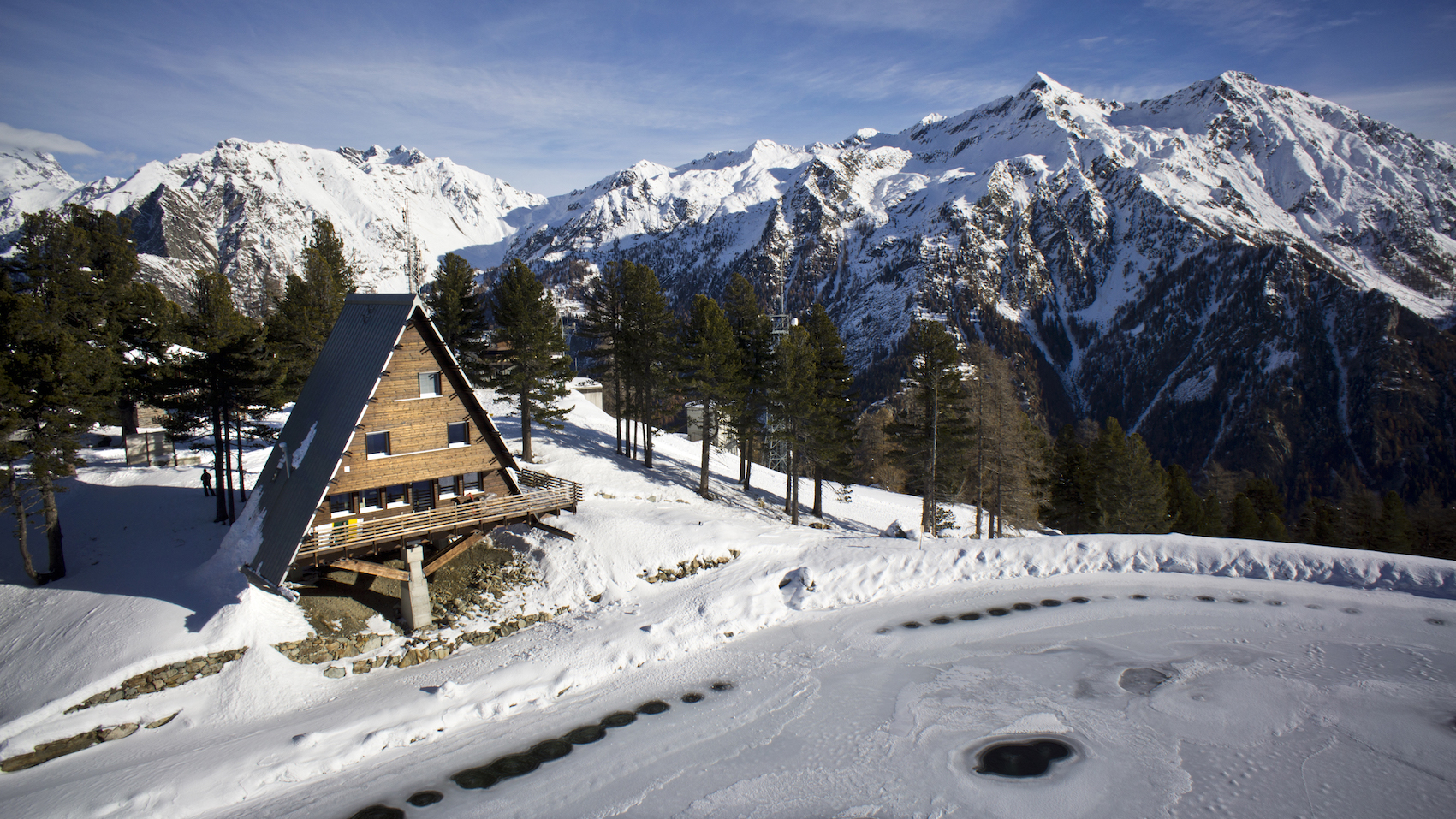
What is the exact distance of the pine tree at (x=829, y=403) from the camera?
34688 millimetres

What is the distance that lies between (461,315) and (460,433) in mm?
23128

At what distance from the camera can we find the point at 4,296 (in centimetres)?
1986

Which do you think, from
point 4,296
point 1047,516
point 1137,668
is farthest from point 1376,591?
point 4,296

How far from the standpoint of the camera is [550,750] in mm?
14227

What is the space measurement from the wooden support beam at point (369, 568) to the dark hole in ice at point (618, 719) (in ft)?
29.7

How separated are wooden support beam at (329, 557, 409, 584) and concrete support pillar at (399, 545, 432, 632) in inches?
9.7

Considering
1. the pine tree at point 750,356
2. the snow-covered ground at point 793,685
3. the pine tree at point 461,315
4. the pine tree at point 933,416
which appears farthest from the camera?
the pine tree at point 461,315

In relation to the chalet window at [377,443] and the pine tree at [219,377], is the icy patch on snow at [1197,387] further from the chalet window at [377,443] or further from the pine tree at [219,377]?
the pine tree at [219,377]

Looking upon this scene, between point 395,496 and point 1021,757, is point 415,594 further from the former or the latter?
point 1021,757

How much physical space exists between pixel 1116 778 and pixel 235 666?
2198cm

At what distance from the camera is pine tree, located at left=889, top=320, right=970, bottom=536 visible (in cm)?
3250

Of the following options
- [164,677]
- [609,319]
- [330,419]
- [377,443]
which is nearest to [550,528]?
[377,443]

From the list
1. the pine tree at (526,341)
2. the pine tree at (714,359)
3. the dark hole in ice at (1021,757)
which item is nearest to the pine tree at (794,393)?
the pine tree at (714,359)

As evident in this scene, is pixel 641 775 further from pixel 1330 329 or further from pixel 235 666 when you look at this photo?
pixel 1330 329
